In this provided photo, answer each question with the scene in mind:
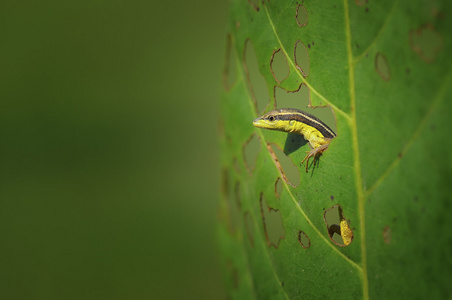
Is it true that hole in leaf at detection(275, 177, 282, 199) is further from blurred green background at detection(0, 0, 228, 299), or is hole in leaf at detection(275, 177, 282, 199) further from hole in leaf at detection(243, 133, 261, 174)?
blurred green background at detection(0, 0, 228, 299)

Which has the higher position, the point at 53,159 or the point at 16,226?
the point at 53,159

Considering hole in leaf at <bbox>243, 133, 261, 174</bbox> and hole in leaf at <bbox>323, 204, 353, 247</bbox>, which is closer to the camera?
hole in leaf at <bbox>323, 204, 353, 247</bbox>

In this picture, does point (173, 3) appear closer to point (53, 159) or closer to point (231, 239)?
point (53, 159)

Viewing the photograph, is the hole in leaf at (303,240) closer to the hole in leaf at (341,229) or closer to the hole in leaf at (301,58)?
the hole in leaf at (341,229)

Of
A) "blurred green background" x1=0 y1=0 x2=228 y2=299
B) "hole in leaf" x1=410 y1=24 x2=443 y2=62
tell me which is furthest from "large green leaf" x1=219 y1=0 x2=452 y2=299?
"blurred green background" x1=0 y1=0 x2=228 y2=299

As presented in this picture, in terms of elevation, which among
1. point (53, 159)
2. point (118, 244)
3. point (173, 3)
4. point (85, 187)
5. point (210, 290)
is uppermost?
point (173, 3)

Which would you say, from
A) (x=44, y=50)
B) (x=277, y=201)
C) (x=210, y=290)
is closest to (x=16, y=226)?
(x=44, y=50)
